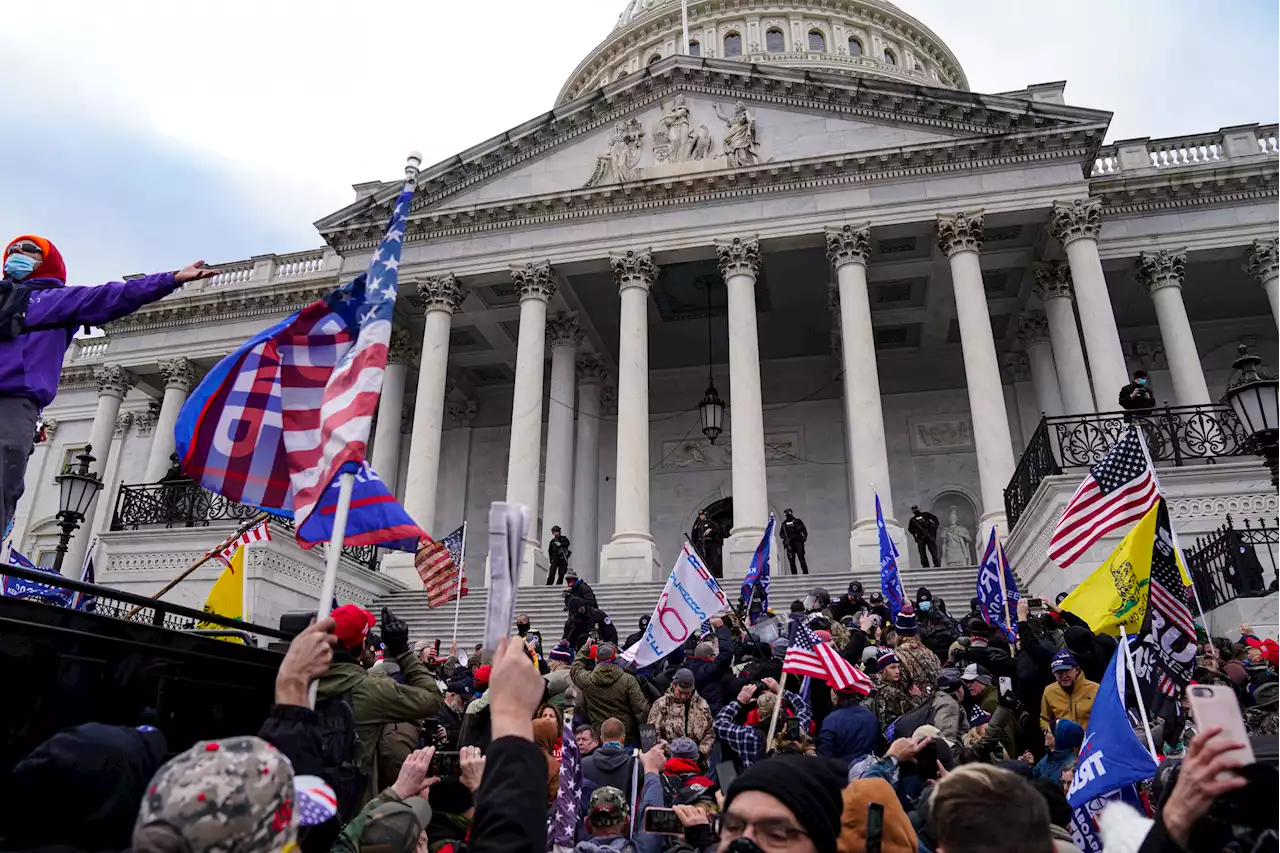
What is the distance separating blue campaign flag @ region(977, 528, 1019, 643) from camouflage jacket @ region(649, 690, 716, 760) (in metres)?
5.59

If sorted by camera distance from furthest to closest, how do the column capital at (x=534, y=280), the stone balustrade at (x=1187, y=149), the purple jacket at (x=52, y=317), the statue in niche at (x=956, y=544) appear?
1. the statue in niche at (x=956, y=544)
2. the column capital at (x=534, y=280)
3. the stone balustrade at (x=1187, y=149)
4. the purple jacket at (x=52, y=317)

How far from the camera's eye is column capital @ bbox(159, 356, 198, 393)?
103ft

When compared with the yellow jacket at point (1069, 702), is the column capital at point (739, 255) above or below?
above

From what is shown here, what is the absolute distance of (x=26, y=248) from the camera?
5.25 m

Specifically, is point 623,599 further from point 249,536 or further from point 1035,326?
point 1035,326

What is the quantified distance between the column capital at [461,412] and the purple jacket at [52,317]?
29210 mm

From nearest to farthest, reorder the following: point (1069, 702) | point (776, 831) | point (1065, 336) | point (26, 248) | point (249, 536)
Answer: point (776, 831), point (26, 248), point (1069, 702), point (249, 536), point (1065, 336)

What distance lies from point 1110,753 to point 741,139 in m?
22.8

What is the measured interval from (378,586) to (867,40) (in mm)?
43846

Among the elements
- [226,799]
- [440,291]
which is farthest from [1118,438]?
[226,799]

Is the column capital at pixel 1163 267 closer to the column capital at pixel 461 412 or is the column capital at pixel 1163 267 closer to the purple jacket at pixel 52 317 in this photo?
the column capital at pixel 461 412

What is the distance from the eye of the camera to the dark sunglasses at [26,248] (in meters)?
5.21

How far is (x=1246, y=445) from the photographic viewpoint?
1653cm

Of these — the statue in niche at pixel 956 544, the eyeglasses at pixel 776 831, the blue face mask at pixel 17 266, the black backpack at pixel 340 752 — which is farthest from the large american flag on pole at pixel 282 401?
the statue in niche at pixel 956 544
